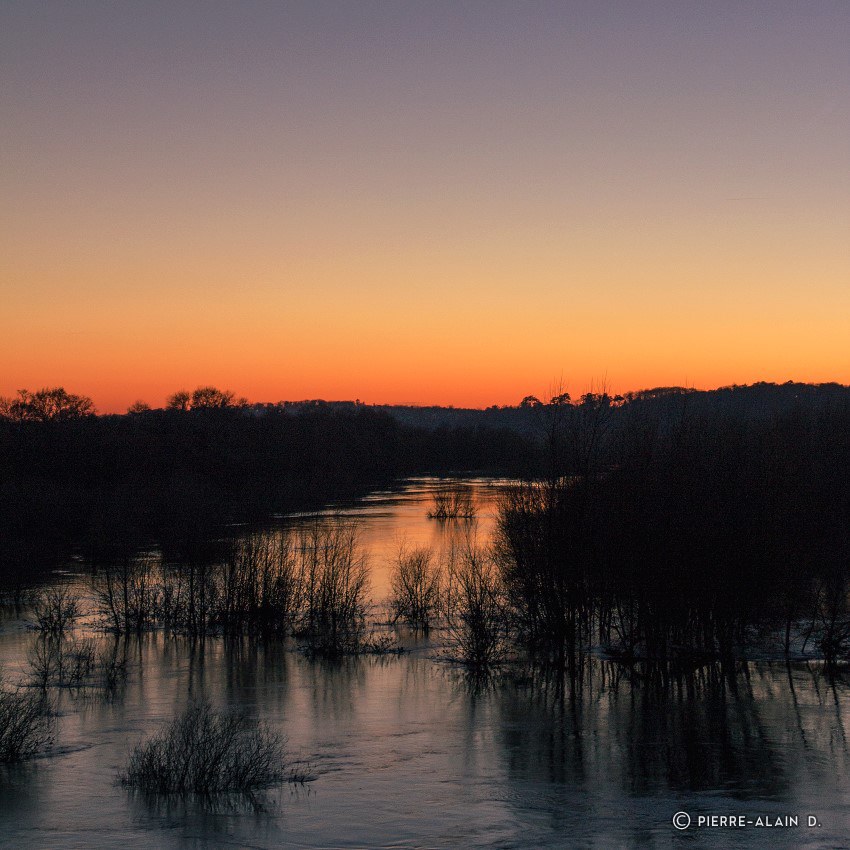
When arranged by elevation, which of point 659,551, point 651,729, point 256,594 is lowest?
point 651,729

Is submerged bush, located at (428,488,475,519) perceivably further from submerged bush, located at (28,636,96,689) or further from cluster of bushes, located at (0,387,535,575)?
submerged bush, located at (28,636,96,689)

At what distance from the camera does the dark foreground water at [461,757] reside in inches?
490

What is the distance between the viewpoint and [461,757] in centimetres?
1602

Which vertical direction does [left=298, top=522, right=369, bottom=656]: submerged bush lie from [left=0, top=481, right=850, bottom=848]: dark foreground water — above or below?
above

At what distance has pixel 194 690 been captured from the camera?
67.4 feet

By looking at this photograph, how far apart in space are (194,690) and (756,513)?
13.9 meters

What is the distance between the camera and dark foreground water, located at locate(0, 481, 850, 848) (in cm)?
1245

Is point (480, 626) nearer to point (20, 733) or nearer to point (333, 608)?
point (333, 608)

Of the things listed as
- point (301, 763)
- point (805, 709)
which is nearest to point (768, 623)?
point (805, 709)

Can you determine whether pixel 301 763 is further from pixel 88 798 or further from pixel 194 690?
pixel 194 690

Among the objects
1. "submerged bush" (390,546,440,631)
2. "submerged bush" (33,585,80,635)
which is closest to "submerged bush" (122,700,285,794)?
"submerged bush" (33,585,80,635)

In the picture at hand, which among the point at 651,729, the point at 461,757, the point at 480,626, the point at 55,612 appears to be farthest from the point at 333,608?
the point at 651,729

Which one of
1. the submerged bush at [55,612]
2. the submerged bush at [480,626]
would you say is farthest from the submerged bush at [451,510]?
the submerged bush at [55,612]

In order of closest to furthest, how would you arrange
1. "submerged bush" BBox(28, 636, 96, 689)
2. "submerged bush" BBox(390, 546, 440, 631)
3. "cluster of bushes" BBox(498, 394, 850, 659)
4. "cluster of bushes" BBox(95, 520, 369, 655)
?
1. "submerged bush" BBox(28, 636, 96, 689)
2. "cluster of bushes" BBox(498, 394, 850, 659)
3. "cluster of bushes" BBox(95, 520, 369, 655)
4. "submerged bush" BBox(390, 546, 440, 631)
